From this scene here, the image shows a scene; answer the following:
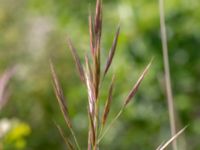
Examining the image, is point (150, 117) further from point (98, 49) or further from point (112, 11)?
point (98, 49)

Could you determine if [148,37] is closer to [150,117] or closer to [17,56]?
[150,117]

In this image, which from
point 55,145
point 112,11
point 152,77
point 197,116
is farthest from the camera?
point 55,145

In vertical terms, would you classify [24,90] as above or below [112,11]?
below

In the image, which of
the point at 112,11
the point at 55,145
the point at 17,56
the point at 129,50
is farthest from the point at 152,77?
the point at 17,56

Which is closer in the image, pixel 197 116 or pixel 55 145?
pixel 197 116

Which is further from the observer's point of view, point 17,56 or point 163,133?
point 17,56

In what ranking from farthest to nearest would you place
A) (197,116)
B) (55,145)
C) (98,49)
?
(55,145) → (197,116) → (98,49)

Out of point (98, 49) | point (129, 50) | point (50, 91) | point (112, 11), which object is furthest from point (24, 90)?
point (98, 49)

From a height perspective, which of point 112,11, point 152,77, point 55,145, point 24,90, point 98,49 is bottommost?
point 55,145

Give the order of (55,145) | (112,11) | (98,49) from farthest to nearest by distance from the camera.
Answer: (55,145)
(112,11)
(98,49)
